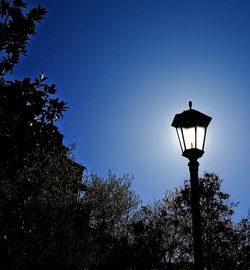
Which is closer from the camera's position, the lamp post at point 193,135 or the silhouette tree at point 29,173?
the lamp post at point 193,135

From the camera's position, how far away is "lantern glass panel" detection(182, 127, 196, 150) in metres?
6.82

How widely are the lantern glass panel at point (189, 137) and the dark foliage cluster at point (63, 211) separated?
1120 cm

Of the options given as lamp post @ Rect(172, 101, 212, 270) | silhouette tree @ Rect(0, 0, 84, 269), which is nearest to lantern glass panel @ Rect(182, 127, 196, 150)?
lamp post @ Rect(172, 101, 212, 270)

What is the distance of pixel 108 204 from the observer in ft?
125

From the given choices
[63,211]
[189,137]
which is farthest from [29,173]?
[189,137]

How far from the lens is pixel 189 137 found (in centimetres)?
687

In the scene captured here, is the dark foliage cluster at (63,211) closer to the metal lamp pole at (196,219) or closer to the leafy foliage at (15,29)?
the leafy foliage at (15,29)

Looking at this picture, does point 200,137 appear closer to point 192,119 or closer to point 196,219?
point 192,119

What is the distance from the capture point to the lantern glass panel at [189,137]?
6.82m

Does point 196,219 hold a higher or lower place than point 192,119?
lower

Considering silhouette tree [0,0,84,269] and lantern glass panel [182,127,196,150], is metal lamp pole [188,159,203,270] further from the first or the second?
silhouette tree [0,0,84,269]

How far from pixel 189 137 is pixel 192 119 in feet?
1.12

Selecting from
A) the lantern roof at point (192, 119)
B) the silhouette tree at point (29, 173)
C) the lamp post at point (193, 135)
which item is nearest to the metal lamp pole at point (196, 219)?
the lamp post at point (193, 135)

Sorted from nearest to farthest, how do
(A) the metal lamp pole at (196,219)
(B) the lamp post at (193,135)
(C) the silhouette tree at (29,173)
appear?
(A) the metal lamp pole at (196,219) < (B) the lamp post at (193,135) < (C) the silhouette tree at (29,173)
